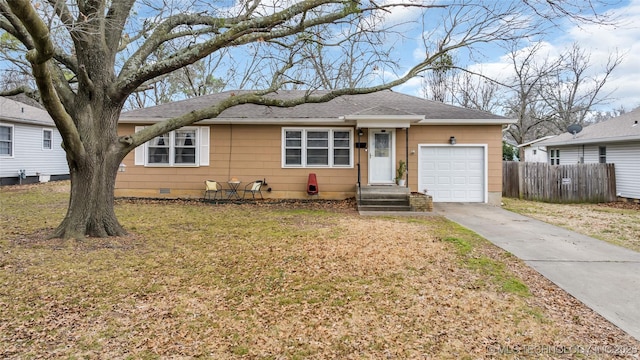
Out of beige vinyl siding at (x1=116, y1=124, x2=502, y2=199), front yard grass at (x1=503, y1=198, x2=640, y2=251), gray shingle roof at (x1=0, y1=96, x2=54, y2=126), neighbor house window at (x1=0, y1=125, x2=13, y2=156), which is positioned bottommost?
front yard grass at (x1=503, y1=198, x2=640, y2=251)

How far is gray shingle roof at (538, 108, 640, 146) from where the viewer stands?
491 inches

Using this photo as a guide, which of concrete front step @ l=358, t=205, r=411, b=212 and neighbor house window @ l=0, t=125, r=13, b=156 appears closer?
concrete front step @ l=358, t=205, r=411, b=212

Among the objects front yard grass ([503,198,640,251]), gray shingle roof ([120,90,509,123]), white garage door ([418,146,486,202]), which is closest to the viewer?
front yard grass ([503,198,640,251])

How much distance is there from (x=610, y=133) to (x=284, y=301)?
1614 centimetres

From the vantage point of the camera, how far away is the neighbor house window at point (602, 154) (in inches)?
545

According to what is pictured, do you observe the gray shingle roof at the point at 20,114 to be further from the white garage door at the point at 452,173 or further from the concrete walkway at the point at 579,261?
the concrete walkway at the point at 579,261

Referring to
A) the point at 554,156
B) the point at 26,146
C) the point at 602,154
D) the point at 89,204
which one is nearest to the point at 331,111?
the point at 89,204

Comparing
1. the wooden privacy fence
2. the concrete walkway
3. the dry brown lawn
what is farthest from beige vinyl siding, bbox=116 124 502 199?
→ the dry brown lawn

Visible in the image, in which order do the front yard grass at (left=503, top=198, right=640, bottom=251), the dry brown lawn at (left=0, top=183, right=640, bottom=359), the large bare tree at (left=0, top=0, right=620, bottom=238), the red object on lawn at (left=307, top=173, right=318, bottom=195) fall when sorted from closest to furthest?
the dry brown lawn at (left=0, top=183, right=640, bottom=359), the large bare tree at (left=0, top=0, right=620, bottom=238), the front yard grass at (left=503, top=198, right=640, bottom=251), the red object on lawn at (left=307, top=173, right=318, bottom=195)

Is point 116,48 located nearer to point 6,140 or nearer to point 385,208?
point 385,208

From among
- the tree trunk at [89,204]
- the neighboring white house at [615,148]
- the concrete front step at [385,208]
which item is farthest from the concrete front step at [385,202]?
the neighboring white house at [615,148]

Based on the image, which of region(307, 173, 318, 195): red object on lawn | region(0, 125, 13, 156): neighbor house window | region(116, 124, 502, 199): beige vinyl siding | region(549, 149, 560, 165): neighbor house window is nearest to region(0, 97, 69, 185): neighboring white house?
region(0, 125, 13, 156): neighbor house window

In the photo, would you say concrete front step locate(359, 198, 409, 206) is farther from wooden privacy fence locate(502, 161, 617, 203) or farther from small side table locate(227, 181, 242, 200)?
wooden privacy fence locate(502, 161, 617, 203)

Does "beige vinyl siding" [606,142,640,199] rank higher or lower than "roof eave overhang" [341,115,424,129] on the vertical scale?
lower
